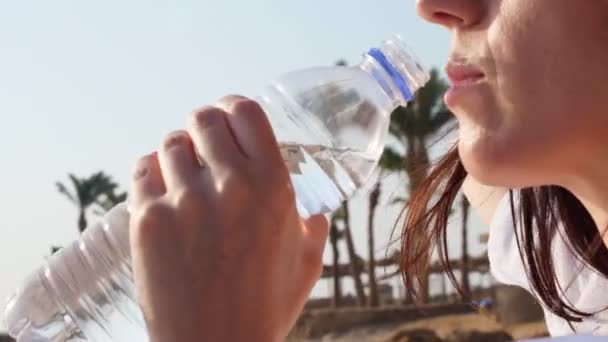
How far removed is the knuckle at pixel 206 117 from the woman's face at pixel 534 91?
0.37 m

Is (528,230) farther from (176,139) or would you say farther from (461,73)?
(176,139)

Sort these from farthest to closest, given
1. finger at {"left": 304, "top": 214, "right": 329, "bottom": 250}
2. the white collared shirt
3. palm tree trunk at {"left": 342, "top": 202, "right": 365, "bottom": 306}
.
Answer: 1. palm tree trunk at {"left": 342, "top": 202, "right": 365, "bottom": 306}
2. the white collared shirt
3. finger at {"left": 304, "top": 214, "right": 329, "bottom": 250}

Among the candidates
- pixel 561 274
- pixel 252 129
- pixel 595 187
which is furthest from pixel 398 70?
pixel 561 274

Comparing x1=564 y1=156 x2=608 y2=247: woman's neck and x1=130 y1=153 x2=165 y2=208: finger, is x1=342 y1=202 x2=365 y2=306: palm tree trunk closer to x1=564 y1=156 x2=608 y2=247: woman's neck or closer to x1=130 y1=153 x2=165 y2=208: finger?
x1=564 y1=156 x2=608 y2=247: woman's neck

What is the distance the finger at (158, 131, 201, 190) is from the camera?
1.10 meters

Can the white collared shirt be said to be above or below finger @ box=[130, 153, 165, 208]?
below

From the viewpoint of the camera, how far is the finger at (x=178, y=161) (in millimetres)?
1099

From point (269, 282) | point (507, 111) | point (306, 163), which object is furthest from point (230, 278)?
point (306, 163)

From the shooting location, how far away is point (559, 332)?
187 centimetres

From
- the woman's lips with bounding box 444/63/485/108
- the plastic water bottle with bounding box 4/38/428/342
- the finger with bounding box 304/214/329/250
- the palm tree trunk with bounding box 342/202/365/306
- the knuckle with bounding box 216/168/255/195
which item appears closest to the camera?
the knuckle with bounding box 216/168/255/195

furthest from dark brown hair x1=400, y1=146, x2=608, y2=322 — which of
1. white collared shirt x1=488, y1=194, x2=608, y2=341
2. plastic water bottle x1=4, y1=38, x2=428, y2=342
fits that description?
plastic water bottle x1=4, y1=38, x2=428, y2=342

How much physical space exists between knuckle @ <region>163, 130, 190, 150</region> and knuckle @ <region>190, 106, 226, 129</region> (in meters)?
0.02

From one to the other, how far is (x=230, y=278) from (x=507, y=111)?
0.44 meters

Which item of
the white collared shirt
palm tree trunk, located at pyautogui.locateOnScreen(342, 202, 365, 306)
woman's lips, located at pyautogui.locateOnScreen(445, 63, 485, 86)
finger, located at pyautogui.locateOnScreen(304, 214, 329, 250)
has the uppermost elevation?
woman's lips, located at pyautogui.locateOnScreen(445, 63, 485, 86)
